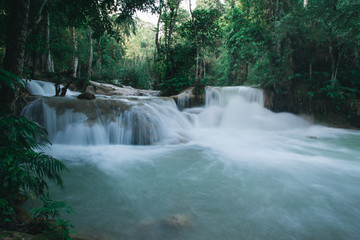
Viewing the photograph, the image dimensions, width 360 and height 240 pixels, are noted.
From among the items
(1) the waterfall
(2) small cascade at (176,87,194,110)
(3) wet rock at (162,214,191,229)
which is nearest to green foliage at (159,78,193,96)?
(2) small cascade at (176,87,194,110)

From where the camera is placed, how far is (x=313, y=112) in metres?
9.67

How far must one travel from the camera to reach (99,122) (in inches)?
212

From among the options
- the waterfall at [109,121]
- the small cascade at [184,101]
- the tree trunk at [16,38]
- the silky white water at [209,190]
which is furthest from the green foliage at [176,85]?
the tree trunk at [16,38]

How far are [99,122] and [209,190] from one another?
13.5 feet

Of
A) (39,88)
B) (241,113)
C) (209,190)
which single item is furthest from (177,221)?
(39,88)

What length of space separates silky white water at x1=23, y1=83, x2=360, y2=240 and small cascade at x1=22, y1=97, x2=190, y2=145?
79 millimetres

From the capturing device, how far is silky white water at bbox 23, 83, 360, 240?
5.80 ft

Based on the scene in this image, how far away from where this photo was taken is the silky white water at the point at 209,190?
5.80 ft

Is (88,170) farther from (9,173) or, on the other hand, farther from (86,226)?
(9,173)

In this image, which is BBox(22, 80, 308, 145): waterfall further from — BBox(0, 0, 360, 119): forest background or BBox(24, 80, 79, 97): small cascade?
BBox(0, 0, 360, 119): forest background

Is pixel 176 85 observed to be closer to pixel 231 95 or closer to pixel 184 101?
pixel 184 101

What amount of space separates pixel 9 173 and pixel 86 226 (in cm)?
85

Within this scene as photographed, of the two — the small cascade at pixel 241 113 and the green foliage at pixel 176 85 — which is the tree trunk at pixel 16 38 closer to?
the small cascade at pixel 241 113

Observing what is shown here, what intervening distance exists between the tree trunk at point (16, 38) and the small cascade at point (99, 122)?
126 inches
